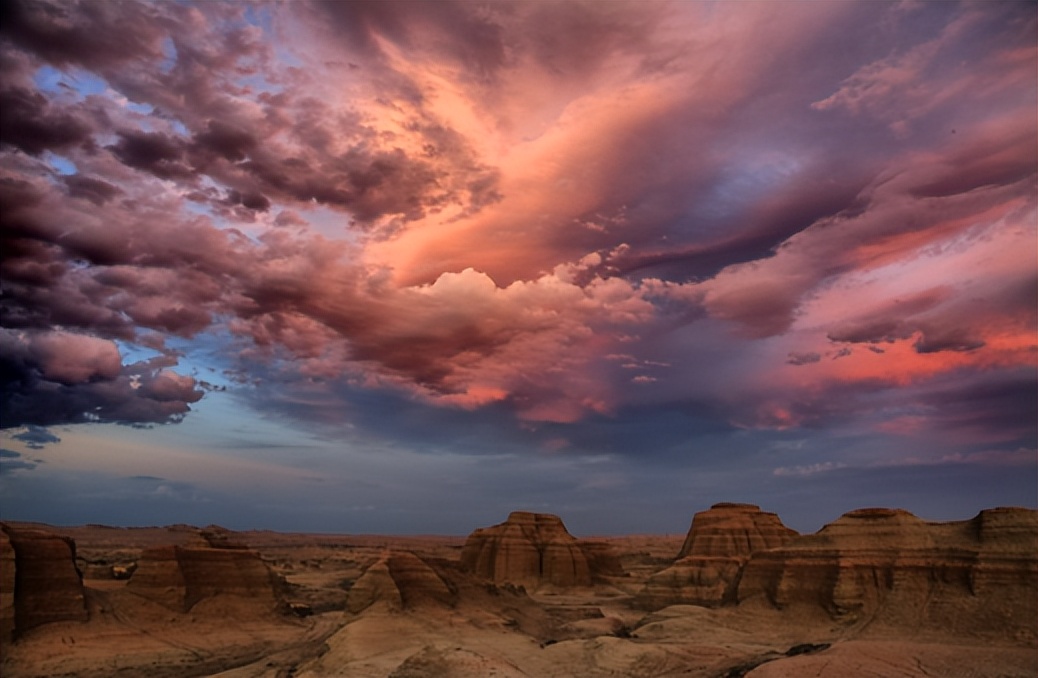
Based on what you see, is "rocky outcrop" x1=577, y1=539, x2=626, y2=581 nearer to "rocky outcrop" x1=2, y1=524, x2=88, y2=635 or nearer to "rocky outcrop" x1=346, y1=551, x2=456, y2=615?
"rocky outcrop" x1=346, y1=551, x2=456, y2=615

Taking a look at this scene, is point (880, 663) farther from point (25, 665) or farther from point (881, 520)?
point (25, 665)

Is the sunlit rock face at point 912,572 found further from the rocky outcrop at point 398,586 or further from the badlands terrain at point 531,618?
the rocky outcrop at point 398,586

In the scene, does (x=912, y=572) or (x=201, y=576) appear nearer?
(x=912, y=572)

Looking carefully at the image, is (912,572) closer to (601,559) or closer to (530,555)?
(530,555)

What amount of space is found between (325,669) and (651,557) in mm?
136049

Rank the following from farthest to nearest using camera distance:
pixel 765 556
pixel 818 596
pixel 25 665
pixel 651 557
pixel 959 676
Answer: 1. pixel 651 557
2. pixel 765 556
3. pixel 818 596
4. pixel 25 665
5. pixel 959 676

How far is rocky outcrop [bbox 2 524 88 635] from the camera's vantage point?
140 feet

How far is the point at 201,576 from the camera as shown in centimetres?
5519

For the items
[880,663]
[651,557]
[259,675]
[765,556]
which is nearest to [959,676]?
[880,663]

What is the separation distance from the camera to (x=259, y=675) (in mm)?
39312

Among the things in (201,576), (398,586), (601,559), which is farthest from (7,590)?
(601,559)

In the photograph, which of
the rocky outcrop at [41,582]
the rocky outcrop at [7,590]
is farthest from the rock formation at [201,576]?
the rocky outcrop at [7,590]

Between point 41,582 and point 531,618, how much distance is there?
38031 mm

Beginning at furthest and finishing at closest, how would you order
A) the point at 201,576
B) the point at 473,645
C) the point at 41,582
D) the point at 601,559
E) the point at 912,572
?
the point at 601,559, the point at 201,576, the point at 912,572, the point at 473,645, the point at 41,582
